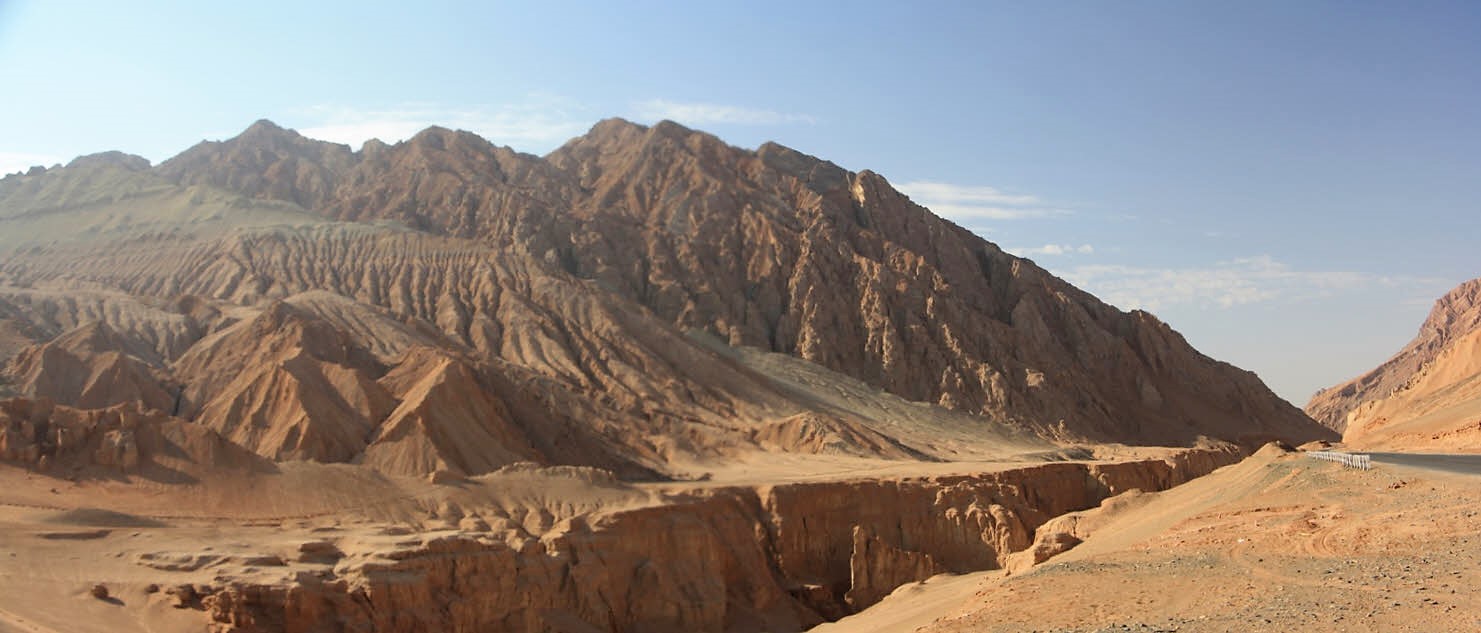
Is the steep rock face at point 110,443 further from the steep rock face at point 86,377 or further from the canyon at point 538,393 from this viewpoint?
the steep rock face at point 86,377

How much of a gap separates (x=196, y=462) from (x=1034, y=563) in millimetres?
33727

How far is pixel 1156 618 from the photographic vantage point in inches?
917

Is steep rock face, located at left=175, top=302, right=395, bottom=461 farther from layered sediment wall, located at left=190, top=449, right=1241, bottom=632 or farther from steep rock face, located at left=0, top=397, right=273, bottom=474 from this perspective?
layered sediment wall, located at left=190, top=449, right=1241, bottom=632

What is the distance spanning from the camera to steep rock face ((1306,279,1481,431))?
157 m

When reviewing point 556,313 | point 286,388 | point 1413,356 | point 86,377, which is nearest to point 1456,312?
point 1413,356

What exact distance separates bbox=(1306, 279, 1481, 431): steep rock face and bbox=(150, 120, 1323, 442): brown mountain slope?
132 feet

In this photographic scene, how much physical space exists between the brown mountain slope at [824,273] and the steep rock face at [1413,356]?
4015 cm

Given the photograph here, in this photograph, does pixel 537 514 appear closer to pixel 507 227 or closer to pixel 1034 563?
pixel 1034 563

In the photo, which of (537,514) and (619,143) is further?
(619,143)

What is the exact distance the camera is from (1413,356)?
16262cm

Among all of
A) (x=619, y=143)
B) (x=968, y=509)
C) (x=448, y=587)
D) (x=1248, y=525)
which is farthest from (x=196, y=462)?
(x=619, y=143)

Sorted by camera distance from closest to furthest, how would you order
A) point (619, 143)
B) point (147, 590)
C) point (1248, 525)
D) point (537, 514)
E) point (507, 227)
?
point (1248, 525)
point (147, 590)
point (537, 514)
point (507, 227)
point (619, 143)

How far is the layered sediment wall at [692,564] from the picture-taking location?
42188mm

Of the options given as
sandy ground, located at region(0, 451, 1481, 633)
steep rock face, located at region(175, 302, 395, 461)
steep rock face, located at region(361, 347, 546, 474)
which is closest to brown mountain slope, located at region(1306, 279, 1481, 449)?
sandy ground, located at region(0, 451, 1481, 633)
